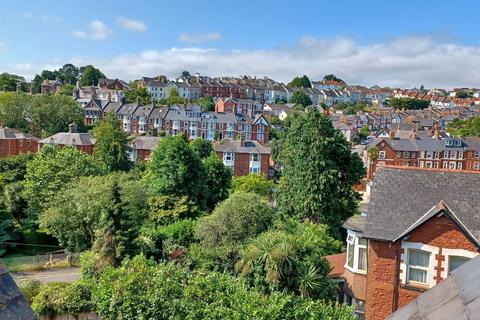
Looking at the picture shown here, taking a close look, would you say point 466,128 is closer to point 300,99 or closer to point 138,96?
point 300,99

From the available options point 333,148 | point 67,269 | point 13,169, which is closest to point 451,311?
point 67,269

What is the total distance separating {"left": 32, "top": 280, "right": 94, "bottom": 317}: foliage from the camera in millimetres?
17578

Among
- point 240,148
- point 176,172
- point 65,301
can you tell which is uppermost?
point 240,148

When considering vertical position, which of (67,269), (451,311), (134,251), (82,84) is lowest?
(67,269)

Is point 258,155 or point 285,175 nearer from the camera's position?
point 285,175

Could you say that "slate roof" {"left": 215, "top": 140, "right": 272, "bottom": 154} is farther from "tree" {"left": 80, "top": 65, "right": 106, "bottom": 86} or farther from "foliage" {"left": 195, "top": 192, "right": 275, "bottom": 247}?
"tree" {"left": 80, "top": 65, "right": 106, "bottom": 86}

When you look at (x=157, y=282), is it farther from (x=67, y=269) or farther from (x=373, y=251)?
(x=67, y=269)

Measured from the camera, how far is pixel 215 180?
4109 cm

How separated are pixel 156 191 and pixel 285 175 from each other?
9.66 meters

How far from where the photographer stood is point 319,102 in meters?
164

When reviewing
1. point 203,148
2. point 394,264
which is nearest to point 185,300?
point 394,264

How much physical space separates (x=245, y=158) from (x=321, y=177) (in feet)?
108

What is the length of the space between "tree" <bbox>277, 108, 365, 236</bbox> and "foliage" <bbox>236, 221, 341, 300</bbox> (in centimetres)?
1286

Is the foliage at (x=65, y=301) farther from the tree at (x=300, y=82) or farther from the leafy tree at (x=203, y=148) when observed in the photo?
the tree at (x=300, y=82)
